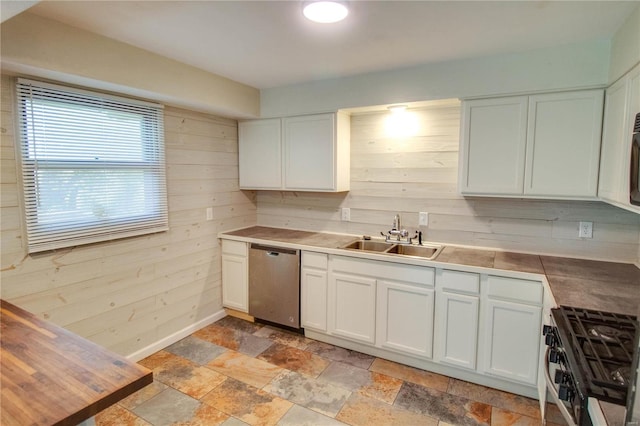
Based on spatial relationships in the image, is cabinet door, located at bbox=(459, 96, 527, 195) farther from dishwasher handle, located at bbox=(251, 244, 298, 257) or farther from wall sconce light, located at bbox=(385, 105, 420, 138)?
dishwasher handle, located at bbox=(251, 244, 298, 257)

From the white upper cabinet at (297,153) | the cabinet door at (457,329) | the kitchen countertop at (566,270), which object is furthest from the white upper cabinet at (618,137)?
the white upper cabinet at (297,153)

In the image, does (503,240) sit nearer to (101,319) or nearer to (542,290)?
(542,290)

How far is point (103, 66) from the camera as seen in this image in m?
2.20

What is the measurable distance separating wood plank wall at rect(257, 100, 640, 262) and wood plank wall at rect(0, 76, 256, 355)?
2.80 ft

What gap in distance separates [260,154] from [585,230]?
2.84 metres

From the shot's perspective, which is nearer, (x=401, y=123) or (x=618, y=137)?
(x=618, y=137)

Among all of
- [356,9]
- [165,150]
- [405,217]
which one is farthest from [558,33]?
[165,150]

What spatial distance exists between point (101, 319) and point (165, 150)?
4.59 ft

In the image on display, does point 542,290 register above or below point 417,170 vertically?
below

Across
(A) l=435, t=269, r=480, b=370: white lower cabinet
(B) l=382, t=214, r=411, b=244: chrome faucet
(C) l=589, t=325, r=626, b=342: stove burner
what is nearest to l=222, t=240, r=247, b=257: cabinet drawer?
(B) l=382, t=214, r=411, b=244: chrome faucet

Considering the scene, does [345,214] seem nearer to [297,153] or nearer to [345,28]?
[297,153]

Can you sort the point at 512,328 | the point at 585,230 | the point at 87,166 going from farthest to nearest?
the point at 585,230, the point at 87,166, the point at 512,328

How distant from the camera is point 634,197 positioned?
1300 millimetres

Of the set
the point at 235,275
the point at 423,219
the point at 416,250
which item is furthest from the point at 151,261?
the point at 423,219
